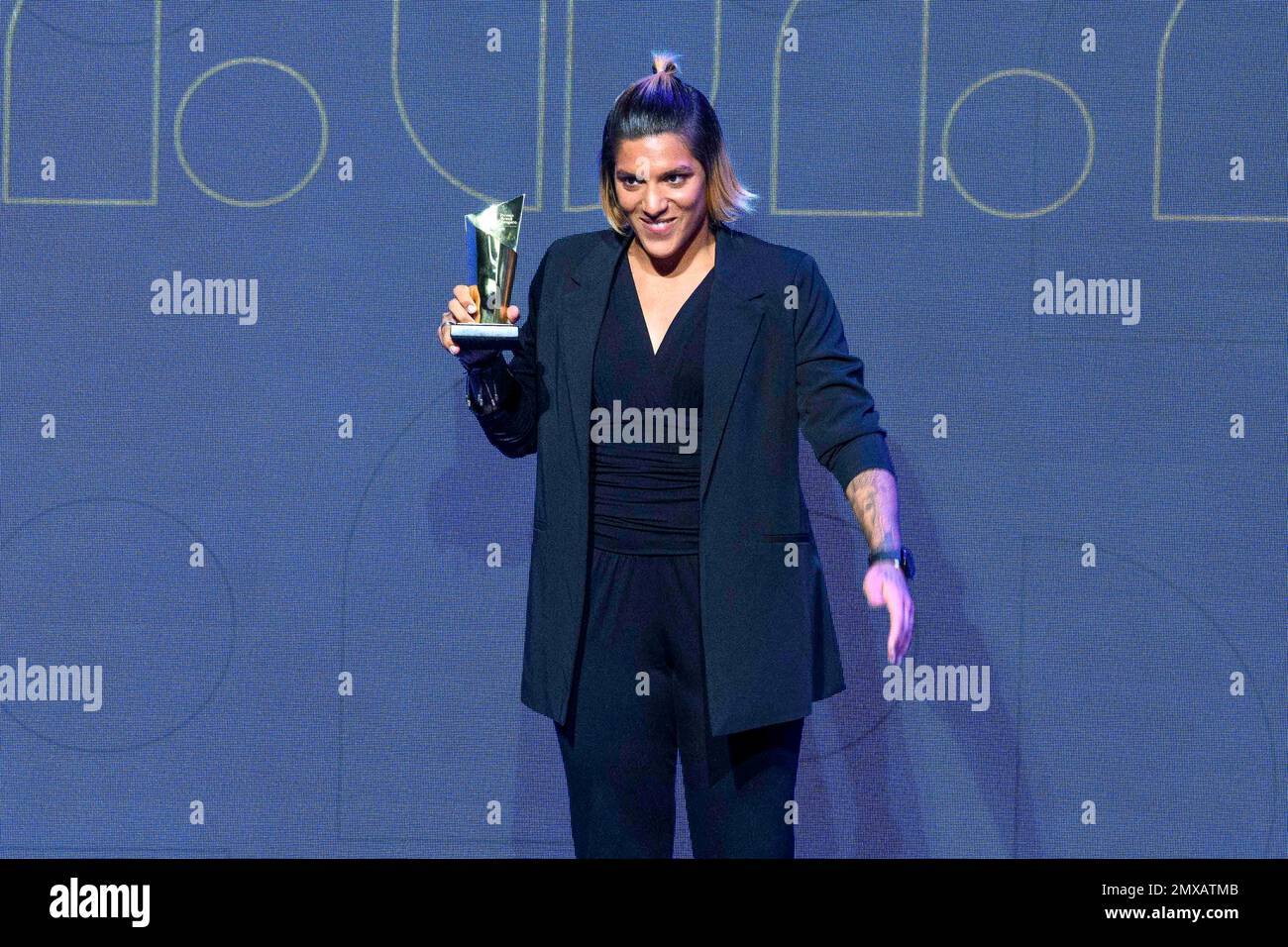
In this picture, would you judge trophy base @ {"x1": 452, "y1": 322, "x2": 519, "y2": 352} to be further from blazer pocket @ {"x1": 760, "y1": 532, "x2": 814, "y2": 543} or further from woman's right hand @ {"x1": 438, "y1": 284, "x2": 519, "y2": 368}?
blazer pocket @ {"x1": 760, "y1": 532, "x2": 814, "y2": 543}

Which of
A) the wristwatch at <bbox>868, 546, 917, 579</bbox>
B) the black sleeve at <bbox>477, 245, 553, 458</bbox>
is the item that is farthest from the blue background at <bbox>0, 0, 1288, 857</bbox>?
the wristwatch at <bbox>868, 546, 917, 579</bbox>

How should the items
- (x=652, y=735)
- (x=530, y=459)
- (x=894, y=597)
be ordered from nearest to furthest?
(x=894, y=597) → (x=652, y=735) → (x=530, y=459)

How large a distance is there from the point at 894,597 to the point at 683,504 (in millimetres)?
343

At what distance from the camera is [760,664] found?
217cm

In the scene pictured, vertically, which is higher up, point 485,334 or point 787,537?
point 485,334

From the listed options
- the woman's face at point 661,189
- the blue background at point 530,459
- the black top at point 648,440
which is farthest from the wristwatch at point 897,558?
the blue background at point 530,459

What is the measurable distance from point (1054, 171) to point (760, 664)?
161 centimetres

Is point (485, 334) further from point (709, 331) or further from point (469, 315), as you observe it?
point (709, 331)

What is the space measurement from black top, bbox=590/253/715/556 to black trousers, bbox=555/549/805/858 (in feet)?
0.14

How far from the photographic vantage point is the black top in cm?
218

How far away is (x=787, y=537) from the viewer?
222 centimetres

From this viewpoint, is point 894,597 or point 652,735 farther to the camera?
point 652,735

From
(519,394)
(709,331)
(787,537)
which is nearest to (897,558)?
(787,537)
